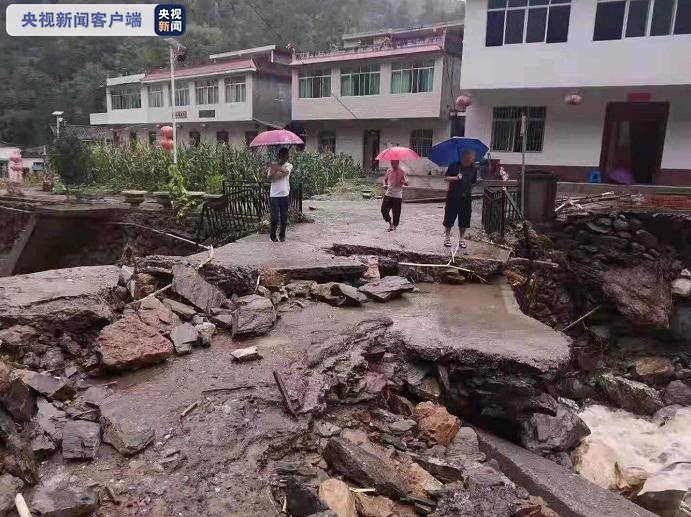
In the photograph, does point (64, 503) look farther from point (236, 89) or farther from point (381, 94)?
point (236, 89)

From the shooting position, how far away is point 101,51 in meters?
45.4

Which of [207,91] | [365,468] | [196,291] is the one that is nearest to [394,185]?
[196,291]

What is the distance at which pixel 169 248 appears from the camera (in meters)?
13.6

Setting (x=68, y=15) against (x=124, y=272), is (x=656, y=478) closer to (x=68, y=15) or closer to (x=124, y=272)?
(x=124, y=272)

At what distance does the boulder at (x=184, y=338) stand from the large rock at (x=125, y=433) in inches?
41.9

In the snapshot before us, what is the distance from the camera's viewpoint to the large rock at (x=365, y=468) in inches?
128

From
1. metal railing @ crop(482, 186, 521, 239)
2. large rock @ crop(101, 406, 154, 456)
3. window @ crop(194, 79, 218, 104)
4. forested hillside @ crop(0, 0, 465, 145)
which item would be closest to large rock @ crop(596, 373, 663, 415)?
metal railing @ crop(482, 186, 521, 239)

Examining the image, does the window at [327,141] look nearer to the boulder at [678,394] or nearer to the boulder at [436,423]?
the boulder at [678,394]

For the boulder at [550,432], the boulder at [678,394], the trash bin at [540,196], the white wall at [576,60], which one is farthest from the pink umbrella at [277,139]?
the white wall at [576,60]

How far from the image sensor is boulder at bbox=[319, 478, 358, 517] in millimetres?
3002

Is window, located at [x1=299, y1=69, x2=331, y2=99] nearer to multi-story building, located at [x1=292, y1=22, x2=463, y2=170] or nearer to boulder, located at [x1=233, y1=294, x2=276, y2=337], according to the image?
multi-story building, located at [x1=292, y1=22, x2=463, y2=170]

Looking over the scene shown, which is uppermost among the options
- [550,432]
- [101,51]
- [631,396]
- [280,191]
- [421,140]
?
[101,51]

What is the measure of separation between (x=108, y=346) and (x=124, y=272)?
5.15 ft

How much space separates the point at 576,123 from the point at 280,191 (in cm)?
1222
